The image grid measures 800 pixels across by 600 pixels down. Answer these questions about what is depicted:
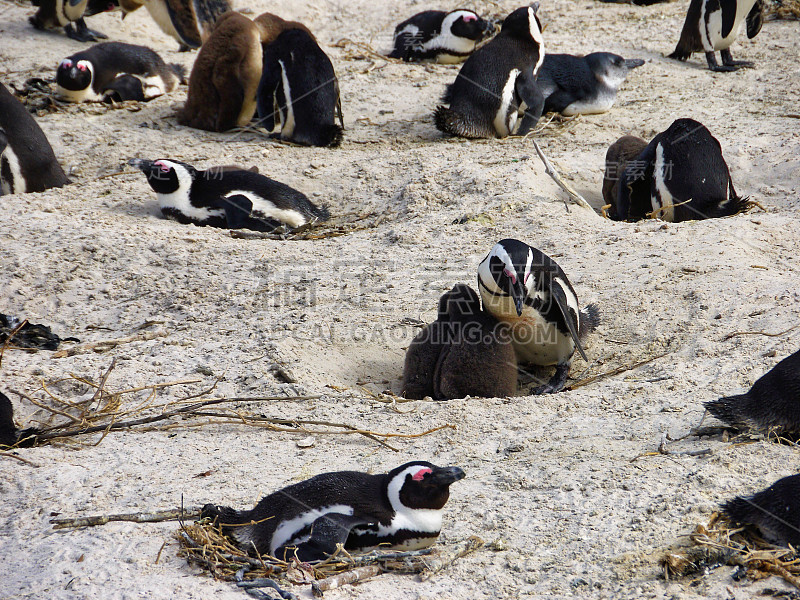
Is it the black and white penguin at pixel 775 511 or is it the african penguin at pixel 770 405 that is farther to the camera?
the african penguin at pixel 770 405

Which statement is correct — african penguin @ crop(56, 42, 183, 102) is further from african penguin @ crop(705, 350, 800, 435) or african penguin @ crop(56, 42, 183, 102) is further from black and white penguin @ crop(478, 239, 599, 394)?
african penguin @ crop(705, 350, 800, 435)

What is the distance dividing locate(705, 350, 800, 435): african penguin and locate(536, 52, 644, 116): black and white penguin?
4.68 m

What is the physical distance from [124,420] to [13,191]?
3024mm

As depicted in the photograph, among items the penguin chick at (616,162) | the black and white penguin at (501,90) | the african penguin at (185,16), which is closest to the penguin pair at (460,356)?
the penguin chick at (616,162)

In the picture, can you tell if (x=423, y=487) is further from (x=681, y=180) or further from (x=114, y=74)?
(x=114, y=74)

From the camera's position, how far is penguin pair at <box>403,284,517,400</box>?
3510 mm

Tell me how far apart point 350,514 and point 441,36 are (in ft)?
22.5

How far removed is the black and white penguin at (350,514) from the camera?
7.41ft

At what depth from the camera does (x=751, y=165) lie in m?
5.71

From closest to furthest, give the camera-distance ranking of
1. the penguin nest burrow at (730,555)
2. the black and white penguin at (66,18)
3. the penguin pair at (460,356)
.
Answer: the penguin nest burrow at (730,555) → the penguin pair at (460,356) → the black and white penguin at (66,18)

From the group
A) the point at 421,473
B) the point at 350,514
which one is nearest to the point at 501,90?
the point at 421,473

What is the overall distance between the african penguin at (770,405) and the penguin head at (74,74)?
624 centimetres

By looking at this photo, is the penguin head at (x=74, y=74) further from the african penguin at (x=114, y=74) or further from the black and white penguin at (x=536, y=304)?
the black and white penguin at (x=536, y=304)

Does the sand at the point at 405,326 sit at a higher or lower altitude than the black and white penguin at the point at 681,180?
lower
